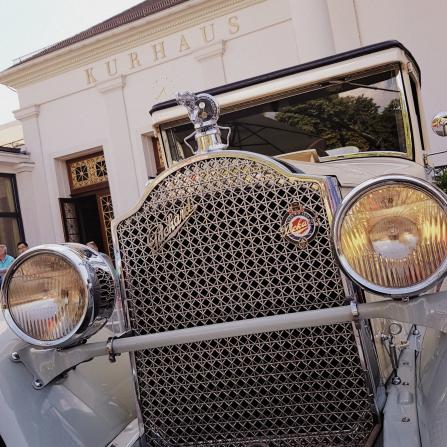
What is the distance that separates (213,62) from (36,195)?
5.28 metres

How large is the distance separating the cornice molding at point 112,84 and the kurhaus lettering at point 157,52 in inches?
5.4

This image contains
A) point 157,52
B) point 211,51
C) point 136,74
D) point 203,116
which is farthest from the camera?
point 136,74

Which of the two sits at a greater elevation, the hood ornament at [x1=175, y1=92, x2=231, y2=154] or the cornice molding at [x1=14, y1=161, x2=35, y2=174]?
the cornice molding at [x1=14, y1=161, x2=35, y2=174]

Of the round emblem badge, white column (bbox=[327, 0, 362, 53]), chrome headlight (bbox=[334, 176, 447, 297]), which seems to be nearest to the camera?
chrome headlight (bbox=[334, 176, 447, 297])

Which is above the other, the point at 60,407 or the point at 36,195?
the point at 36,195

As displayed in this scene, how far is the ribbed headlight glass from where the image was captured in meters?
1.65

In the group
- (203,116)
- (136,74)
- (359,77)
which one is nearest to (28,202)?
(136,74)

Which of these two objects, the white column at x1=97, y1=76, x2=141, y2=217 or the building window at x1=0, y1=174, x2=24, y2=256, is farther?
the building window at x1=0, y1=174, x2=24, y2=256

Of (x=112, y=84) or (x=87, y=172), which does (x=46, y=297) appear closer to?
(x=112, y=84)

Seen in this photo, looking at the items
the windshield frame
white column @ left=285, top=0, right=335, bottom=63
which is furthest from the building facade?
the windshield frame

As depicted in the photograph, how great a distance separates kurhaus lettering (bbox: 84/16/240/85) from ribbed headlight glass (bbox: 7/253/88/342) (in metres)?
10.0

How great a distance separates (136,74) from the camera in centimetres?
1174

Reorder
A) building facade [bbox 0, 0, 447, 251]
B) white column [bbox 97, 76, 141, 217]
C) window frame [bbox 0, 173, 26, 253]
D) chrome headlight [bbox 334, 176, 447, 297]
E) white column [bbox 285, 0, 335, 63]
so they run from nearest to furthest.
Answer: chrome headlight [bbox 334, 176, 447, 297] → white column [bbox 285, 0, 335, 63] → building facade [bbox 0, 0, 447, 251] → white column [bbox 97, 76, 141, 217] → window frame [bbox 0, 173, 26, 253]

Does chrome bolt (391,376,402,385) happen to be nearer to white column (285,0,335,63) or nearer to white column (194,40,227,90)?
white column (285,0,335,63)
